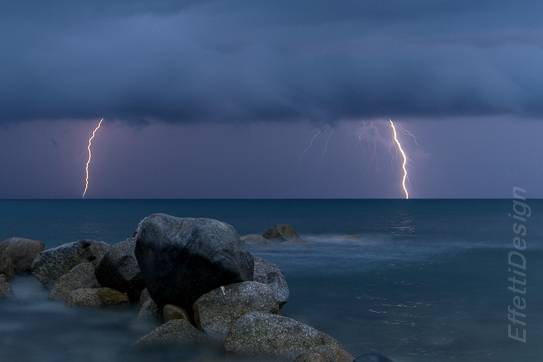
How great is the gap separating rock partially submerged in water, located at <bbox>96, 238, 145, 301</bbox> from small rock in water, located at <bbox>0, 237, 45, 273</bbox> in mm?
7529

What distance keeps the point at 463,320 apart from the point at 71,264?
42.1 ft

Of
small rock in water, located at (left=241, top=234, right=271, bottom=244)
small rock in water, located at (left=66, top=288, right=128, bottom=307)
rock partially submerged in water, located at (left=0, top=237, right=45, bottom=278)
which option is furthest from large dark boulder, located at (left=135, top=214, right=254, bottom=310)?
small rock in water, located at (left=241, top=234, right=271, bottom=244)

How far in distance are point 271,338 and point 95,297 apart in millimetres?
7702

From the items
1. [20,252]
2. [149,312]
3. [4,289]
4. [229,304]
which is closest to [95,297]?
[149,312]

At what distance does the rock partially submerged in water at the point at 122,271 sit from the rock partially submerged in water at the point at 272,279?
3.56 meters

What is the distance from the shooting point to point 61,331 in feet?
54.6

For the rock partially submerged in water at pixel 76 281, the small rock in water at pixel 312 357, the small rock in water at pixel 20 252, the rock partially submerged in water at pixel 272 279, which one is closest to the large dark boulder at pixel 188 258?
the rock partially submerged in water at pixel 272 279

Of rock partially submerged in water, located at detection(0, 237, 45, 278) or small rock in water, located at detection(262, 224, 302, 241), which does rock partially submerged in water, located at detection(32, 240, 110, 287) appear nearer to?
rock partially submerged in water, located at detection(0, 237, 45, 278)

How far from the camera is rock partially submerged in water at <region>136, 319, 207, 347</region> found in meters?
14.3

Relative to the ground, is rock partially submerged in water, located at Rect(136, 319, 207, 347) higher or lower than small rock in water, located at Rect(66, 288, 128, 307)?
lower

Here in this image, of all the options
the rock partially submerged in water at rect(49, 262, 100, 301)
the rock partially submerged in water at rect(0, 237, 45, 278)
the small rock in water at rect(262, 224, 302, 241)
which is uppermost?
the small rock in water at rect(262, 224, 302, 241)

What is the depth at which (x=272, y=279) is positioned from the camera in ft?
60.8

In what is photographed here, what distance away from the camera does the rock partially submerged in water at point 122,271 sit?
19297 mm

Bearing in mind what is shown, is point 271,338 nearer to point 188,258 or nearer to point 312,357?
point 312,357
